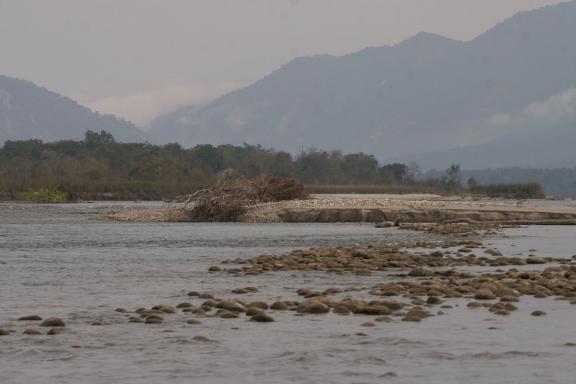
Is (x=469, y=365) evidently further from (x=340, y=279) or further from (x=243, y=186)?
(x=243, y=186)

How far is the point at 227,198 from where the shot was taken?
58969 mm

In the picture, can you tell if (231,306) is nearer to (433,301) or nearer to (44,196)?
(433,301)

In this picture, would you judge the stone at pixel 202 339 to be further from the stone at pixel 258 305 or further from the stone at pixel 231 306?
the stone at pixel 258 305

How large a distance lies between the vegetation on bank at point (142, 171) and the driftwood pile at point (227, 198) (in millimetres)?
36365

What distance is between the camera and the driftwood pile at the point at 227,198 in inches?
2297

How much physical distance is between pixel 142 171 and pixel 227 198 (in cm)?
8405

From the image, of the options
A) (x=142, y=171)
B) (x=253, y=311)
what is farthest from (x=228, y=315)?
(x=142, y=171)

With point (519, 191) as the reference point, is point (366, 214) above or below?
below

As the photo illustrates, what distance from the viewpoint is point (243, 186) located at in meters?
58.3

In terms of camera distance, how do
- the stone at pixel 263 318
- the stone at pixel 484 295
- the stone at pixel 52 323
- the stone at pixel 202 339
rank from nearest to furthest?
the stone at pixel 202 339, the stone at pixel 52 323, the stone at pixel 263 318, the stone at pixel 484 295

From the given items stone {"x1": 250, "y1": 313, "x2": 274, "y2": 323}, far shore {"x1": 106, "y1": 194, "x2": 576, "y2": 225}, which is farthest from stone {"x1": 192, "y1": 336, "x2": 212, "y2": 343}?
far shore {"x1": 106, "y1": 194, "x2": 576, "y2": 225}

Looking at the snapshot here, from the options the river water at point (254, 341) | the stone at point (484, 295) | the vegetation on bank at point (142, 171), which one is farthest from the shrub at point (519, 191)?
the stone at point (484, 295)

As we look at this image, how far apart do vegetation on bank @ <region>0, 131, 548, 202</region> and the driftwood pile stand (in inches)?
1432

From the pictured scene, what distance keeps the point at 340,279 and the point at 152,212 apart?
39.7 m
